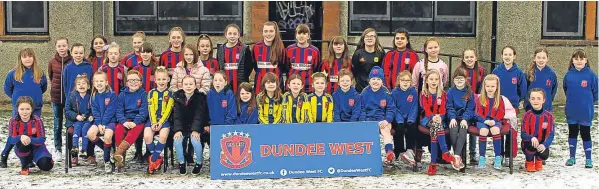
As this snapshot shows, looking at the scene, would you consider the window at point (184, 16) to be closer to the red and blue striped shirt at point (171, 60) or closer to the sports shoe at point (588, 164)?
the red and blue striped shirt at point (171, 60)

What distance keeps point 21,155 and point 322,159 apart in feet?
9.12

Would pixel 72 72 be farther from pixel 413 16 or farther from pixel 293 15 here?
pixel 413 16

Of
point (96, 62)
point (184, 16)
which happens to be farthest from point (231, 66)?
point (184, 16)

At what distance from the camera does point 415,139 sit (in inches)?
346

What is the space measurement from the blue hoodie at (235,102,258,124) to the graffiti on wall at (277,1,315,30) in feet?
19.9

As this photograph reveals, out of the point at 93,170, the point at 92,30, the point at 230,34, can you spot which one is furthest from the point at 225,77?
the point at 92,30

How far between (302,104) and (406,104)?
984mm

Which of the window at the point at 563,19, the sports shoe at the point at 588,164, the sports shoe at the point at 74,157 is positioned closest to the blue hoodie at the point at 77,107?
the sports shoe at the point at 74,157

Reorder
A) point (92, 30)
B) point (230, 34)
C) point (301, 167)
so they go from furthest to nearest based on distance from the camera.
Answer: point (92, 30) < point (230, 34) < point (301, 167)

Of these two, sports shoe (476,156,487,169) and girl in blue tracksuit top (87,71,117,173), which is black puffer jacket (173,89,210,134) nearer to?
girl in blue tracksuit top (87,71,117,173)

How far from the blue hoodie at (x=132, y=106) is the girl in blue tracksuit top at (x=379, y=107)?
2020mm

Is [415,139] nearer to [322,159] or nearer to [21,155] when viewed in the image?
[322,159]

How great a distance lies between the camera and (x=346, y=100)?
A: 8.69m

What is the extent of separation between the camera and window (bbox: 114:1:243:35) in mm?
14406
